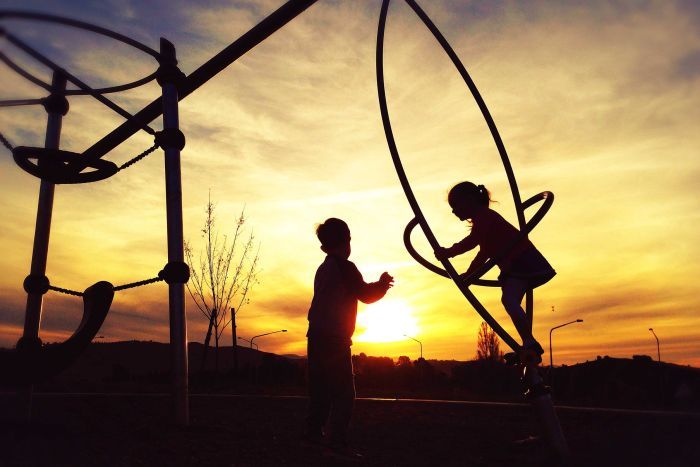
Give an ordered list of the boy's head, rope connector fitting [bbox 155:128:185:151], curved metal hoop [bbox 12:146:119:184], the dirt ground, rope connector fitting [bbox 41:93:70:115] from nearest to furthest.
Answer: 1. the dirt ground
2. the boy's head
3. rope connector fitting [bbox 155:128:185:151]
4. curved metal hoop [bbox 12:146:119:184]
5. rope connector fitting [bbox 41:93:70:115]

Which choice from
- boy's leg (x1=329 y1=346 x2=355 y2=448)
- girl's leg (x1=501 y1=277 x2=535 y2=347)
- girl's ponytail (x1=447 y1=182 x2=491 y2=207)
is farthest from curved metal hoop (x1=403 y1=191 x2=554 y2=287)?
boy's leg (x1=329 y1=346 x2=355 y2=448)

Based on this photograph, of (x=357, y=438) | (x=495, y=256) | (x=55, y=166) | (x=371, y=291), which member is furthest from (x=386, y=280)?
(x=55, y=166)

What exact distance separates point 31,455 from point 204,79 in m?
3.99

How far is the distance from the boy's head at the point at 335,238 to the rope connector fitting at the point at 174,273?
1.22 metres

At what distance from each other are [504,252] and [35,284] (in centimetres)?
500

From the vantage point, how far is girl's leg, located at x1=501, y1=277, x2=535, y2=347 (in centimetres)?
502

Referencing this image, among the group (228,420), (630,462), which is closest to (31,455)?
(228,420)

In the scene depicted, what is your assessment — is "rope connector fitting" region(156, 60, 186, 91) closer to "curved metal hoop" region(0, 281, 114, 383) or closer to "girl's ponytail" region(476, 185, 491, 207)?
"curved metal hoop" region(0, 281, 114, 383)

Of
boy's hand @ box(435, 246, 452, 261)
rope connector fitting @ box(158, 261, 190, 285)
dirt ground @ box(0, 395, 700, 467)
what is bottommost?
dirt ground @ box(0, 395, 700, 467)

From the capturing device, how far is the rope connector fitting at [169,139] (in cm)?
580

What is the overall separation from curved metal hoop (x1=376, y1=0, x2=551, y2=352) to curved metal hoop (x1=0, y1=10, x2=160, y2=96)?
223 centimetres

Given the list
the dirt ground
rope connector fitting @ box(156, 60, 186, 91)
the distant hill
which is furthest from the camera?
the distant hill

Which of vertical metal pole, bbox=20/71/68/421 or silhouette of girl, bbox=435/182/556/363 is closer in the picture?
silhouette of girl, bbox=435/182/556/363

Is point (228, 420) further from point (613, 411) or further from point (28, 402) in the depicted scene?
point (613, 411)
